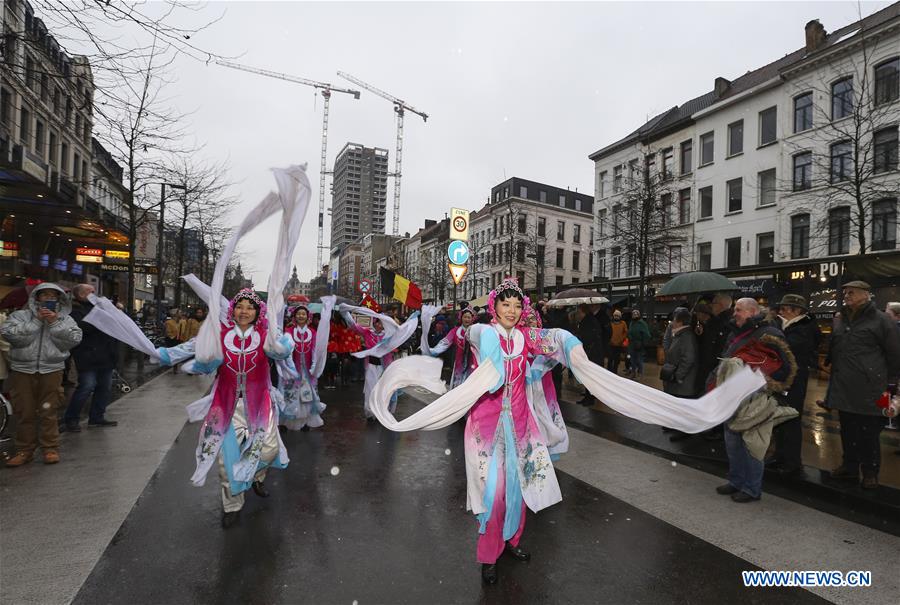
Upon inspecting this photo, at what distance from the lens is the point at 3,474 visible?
5434mm

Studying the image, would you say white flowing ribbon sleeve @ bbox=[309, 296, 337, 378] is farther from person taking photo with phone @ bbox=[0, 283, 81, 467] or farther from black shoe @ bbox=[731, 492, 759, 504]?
black shoe @ bbox=[731, 492, 759, 504]

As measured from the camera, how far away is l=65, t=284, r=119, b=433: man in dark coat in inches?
293

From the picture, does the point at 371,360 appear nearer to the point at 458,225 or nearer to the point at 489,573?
the point at 458,225

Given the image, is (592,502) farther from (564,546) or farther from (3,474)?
(3,474)

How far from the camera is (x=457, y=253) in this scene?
1389 centimetres

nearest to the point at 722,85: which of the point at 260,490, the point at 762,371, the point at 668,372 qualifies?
the point at 668,372

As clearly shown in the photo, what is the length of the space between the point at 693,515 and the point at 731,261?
25967 mm

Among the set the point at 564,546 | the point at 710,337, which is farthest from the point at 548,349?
the point at 710,337

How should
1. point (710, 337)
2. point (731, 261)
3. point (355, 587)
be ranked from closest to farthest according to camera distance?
point (355, 587) < point (710, 337) < point (731, 261)

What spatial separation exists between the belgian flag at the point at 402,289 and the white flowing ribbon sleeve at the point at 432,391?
685cm

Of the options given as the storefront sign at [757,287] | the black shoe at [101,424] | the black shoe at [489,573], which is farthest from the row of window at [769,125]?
the black shoe at [101,424]

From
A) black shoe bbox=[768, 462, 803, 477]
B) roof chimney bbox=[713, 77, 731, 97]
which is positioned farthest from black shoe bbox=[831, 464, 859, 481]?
roof chimney bbox=[713, 77, 731, 97]

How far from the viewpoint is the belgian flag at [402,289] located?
11.1 m

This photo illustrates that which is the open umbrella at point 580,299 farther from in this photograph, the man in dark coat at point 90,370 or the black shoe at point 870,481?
the man in dark coat at point 90,370
